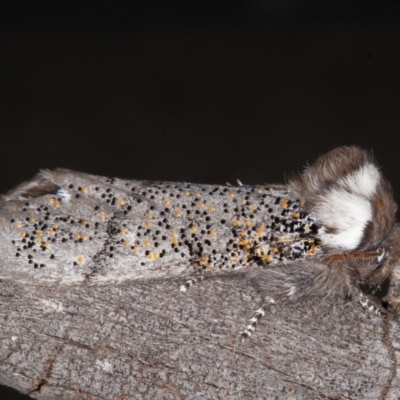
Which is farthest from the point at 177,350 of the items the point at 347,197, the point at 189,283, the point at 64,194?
the point at 347,197

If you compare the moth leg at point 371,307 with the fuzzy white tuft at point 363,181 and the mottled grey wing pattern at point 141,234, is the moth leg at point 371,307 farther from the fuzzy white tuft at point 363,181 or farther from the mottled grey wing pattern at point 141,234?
the fuzzy white tuft at point 363,181

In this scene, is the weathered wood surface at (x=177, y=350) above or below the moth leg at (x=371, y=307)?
below

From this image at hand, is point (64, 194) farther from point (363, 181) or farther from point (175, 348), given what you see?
point (363, 181)

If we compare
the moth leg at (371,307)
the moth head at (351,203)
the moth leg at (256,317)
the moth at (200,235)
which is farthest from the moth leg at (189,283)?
the moth leg at (371,307)

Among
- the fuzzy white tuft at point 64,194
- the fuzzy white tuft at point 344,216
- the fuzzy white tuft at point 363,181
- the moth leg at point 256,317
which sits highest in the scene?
the fuzzy white tuft at point 363,181

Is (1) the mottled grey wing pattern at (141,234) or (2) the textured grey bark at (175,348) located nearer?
(2) the textured grey bark at (175,348)

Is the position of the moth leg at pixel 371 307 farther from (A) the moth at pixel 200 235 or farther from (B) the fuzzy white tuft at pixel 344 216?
(B) the fuzzy white tuft at pixel 344 216

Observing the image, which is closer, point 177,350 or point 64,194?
point 177,350

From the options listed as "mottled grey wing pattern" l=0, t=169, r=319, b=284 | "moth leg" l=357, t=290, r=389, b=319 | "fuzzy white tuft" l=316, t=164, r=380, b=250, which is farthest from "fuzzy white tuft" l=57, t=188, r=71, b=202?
"moth leg" l=357, t=290, r=389, b=319
